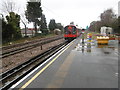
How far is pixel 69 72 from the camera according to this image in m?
6.63

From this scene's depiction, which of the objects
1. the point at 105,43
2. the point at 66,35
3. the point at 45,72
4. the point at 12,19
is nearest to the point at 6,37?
the point at 12,19

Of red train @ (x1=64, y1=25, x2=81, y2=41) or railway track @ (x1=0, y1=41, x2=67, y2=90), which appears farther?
red train @ (x1=64, y1=25, x2=81, y2=41)

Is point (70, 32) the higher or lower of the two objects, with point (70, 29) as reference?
lower

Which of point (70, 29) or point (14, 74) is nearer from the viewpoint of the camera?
point (14, 74)

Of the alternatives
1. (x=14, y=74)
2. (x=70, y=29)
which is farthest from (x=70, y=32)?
(x=14, y=74)

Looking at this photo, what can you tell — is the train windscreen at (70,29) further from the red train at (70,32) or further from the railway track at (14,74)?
the railway track at (14,74)

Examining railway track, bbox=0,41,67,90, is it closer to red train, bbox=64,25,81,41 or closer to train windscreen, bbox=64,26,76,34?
red train, bbox=64,25,81,41

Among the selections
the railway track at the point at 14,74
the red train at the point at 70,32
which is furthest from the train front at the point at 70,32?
the railway track at the point at 14,74

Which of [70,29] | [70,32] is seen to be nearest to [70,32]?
[70,32]

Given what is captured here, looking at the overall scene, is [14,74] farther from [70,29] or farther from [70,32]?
[70,29]

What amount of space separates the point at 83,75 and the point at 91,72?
24.0 inches

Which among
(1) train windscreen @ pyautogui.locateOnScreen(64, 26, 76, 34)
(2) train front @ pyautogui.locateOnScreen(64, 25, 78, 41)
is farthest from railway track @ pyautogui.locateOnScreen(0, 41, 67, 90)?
(1) train windscreen @ pyautogui.locateOnScreen(64, 26, 76, 34)

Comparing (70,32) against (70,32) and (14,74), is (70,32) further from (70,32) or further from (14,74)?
(14,74)

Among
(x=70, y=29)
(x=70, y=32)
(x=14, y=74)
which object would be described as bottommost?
(x=14, y=74)
